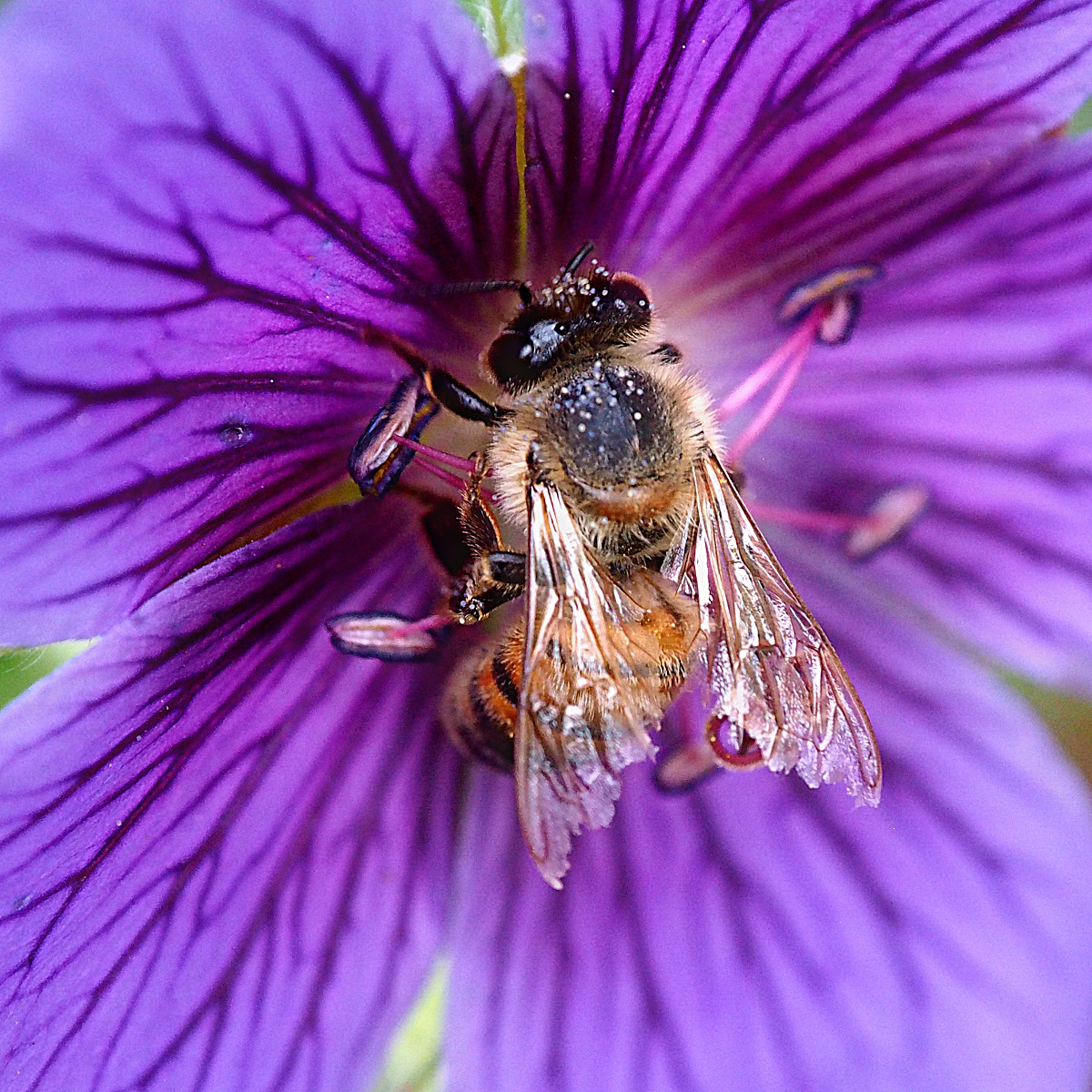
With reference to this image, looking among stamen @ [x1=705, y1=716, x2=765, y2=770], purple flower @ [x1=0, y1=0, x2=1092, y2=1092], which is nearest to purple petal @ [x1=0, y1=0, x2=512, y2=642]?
purple flower @ [x1=0, y1=0, x2=1092, y2=1092]

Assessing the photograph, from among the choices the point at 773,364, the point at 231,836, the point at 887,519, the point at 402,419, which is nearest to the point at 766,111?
the point at 773,364

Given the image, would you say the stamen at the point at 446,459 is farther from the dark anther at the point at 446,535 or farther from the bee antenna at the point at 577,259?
the bee antenna at the point at 577,259

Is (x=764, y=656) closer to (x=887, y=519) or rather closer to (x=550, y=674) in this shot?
(x=550, y=674)

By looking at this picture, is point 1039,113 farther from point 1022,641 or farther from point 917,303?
point 1022,641

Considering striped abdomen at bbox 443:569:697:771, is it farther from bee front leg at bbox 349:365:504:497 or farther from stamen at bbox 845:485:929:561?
stamen at bbox 845:485:929:561

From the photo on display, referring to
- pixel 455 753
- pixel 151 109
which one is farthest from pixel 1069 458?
pixel 151 109
